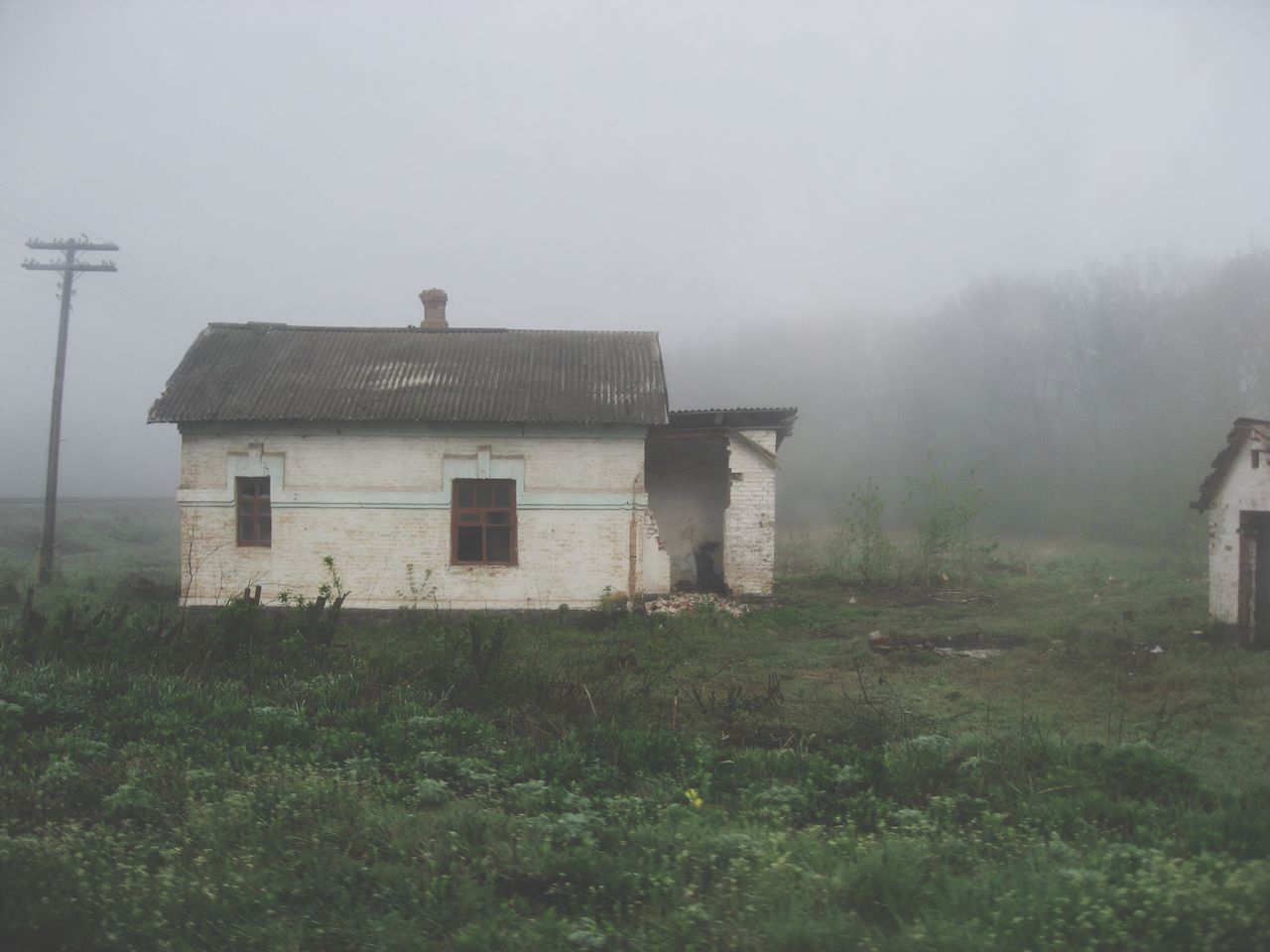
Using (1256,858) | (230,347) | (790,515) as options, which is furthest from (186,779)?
(790,515)

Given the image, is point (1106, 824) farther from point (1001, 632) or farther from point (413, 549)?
point (413, 549)

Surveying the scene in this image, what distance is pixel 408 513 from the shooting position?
48.5 ft

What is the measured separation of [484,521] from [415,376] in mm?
3195

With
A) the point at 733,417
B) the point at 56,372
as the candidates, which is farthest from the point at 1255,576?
the point at 56,372

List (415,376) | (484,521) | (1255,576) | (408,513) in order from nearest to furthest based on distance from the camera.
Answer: (1255,576), (408,513), (484,521), (415,376)

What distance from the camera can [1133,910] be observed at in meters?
3.68

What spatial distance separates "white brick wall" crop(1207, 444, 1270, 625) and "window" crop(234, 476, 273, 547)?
15.5m

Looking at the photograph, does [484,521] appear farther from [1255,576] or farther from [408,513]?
[1255,576]

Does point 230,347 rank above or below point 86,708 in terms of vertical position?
above

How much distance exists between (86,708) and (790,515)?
36626mm

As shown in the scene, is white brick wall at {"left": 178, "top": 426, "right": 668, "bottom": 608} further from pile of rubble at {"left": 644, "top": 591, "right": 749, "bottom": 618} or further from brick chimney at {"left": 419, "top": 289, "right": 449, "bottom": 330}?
brick chimney at {"left": 419, "top": 289, "right": 449, "bottom": 330}

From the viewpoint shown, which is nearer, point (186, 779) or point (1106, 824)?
point (1106, 824)

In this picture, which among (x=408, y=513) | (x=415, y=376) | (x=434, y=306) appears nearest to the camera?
(x=408, y=513)

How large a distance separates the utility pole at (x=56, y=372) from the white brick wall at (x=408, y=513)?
28.2 feet
